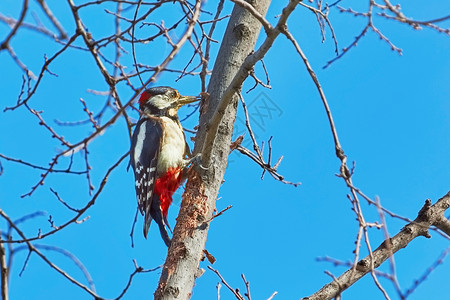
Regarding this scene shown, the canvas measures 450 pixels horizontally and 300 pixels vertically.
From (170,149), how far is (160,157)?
0.34ft

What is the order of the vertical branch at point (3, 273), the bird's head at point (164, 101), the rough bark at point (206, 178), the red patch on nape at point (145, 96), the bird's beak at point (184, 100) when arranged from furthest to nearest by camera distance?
the red patch on nape at point (145, 96) < the bird's head at point (164, 101) < the bird's beak at point (184, 100) < the rough bark at point (206, 178) < the vertical branch at point (3, 273)

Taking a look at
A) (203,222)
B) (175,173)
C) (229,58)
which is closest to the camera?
(203,222)

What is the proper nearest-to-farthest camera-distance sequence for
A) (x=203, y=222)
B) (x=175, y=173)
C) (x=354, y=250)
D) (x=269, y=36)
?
1. (x=354, y=250)
2. (x=269, y=36)
3. (x=203, y=222)
4. (x=175, y=173)

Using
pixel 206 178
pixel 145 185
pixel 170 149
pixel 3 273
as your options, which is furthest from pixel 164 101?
pixel 3 273

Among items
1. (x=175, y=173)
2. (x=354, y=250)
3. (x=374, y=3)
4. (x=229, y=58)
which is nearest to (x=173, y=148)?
(x=175, y=173)

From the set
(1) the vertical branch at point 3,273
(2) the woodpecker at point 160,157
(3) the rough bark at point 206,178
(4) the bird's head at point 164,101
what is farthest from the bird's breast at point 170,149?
(1) the vertical branch at point 3,273

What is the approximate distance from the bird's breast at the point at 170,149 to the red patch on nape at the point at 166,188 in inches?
1.9

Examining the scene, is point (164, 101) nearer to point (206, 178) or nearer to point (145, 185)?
point (145, 185)

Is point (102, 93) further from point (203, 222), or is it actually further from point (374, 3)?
point (374, 3)

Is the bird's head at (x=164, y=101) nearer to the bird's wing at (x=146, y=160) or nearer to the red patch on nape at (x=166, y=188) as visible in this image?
the bird's wing at (x=146, y=160)

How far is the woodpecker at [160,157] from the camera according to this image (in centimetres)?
384

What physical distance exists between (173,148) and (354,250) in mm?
2235

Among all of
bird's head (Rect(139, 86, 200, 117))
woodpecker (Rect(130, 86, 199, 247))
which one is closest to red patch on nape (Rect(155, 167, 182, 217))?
woodpecker (Rect(130, 86, 199, 247))

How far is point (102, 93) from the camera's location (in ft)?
8.21
